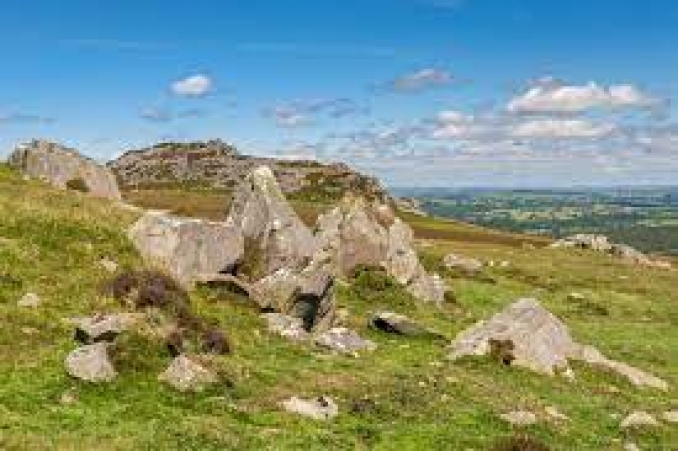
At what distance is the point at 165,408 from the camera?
26.1 metres

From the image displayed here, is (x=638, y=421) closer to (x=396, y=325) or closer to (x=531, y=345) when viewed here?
(x=531, y=345)

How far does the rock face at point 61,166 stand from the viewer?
233 ft

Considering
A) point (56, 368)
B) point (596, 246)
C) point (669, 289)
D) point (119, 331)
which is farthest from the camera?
point (596, 246)

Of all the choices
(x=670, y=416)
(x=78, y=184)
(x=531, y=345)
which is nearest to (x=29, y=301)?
(x=531, y=345)

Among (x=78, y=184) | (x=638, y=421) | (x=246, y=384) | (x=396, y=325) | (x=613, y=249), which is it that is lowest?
(x=613, y=249)

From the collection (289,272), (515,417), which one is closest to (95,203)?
(289,272)

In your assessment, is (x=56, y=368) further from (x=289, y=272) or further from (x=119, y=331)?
(x=289, y=272)

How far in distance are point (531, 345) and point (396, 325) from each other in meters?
6.41

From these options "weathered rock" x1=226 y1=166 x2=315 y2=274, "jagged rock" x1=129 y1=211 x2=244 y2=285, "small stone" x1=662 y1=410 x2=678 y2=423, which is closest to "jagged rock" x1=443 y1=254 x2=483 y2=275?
"weathered rock" x1=226 y1=166 x2=315 y2=274

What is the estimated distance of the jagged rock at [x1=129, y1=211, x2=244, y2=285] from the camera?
140 ft

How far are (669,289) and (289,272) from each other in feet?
152

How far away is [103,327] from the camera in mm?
30328

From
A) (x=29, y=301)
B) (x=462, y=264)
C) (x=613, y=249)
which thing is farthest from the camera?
(x=613, y=249)

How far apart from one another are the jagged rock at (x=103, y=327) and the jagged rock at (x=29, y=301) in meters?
3.38
